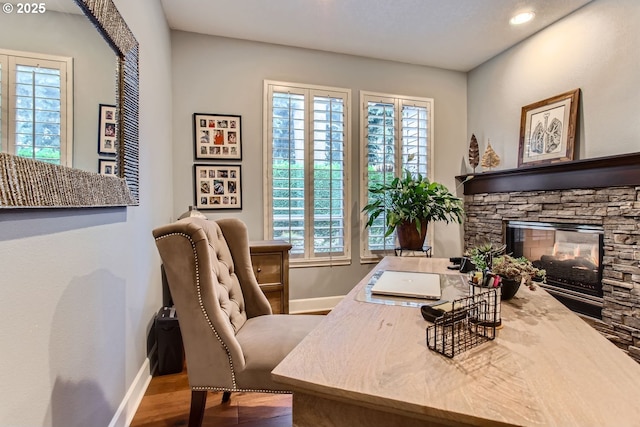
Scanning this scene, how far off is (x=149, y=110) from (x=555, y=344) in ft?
7.87

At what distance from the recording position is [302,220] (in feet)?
10.7

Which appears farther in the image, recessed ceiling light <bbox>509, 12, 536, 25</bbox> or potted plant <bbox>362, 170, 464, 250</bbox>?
potted plant <bbox>362, 170, 464, 250</bbox>

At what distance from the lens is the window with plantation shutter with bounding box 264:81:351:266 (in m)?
3.17

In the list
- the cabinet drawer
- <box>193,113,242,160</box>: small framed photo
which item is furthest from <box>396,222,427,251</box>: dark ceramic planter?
<box>193,113,242,160</box>: small framed photo

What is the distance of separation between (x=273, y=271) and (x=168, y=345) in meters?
0.92

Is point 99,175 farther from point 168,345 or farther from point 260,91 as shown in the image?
point 260,91

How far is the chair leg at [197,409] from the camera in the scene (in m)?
1.39

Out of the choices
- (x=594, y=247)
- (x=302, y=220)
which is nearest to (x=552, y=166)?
(x=594, y=247)

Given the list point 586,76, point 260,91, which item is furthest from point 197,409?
point 586,76

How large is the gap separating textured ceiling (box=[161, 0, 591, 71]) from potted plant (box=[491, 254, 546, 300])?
2.30 m

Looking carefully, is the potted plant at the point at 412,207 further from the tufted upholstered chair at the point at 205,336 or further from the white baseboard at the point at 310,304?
the tufted upholstered chair at the point at 205,336

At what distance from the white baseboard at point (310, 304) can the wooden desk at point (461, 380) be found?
2.43 meters

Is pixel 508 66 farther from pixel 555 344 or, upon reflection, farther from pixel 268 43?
pixel 555 344

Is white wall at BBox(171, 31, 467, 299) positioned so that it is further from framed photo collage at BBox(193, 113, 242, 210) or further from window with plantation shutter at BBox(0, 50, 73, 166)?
window with plantation shutter at BBox(0, 50, 73, 166)
